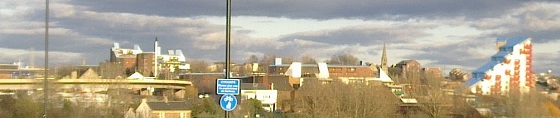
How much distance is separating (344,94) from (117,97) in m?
15.2

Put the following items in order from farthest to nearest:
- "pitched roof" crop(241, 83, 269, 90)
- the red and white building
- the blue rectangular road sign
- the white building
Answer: "pitched roof" crop(241, 83, 269, 90)
the white building
the red and white building
the blue rectangular road sign

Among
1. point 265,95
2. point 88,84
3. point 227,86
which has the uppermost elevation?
point 227,86

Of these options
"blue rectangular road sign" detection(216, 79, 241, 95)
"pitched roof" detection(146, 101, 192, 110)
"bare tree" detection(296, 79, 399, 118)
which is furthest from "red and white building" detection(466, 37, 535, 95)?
"blue rectangular road sign" detection(216, 79, 241, 95)

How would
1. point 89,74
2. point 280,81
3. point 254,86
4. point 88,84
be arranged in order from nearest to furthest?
point 88,84 < point 89,74 < point 254,86 < point 280,81

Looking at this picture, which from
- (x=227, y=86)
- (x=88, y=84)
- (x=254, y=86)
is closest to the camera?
(x=227, y=86)

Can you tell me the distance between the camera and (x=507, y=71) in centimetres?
5288

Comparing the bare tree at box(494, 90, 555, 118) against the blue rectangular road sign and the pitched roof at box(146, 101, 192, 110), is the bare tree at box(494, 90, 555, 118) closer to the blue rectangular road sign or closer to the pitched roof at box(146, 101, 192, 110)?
the blue rectangular road sign

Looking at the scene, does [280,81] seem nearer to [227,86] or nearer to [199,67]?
[199,67]

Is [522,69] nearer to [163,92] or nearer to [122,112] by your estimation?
[122,112]

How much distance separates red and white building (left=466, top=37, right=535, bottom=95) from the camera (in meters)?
48.9

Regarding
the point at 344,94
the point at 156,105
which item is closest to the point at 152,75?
the point at 156,105

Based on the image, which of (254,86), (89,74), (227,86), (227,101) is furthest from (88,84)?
(227,86)

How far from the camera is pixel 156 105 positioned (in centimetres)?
6644

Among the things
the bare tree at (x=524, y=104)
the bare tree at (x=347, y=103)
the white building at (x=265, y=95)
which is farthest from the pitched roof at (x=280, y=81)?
the bare tree at (x=524, y=104)
